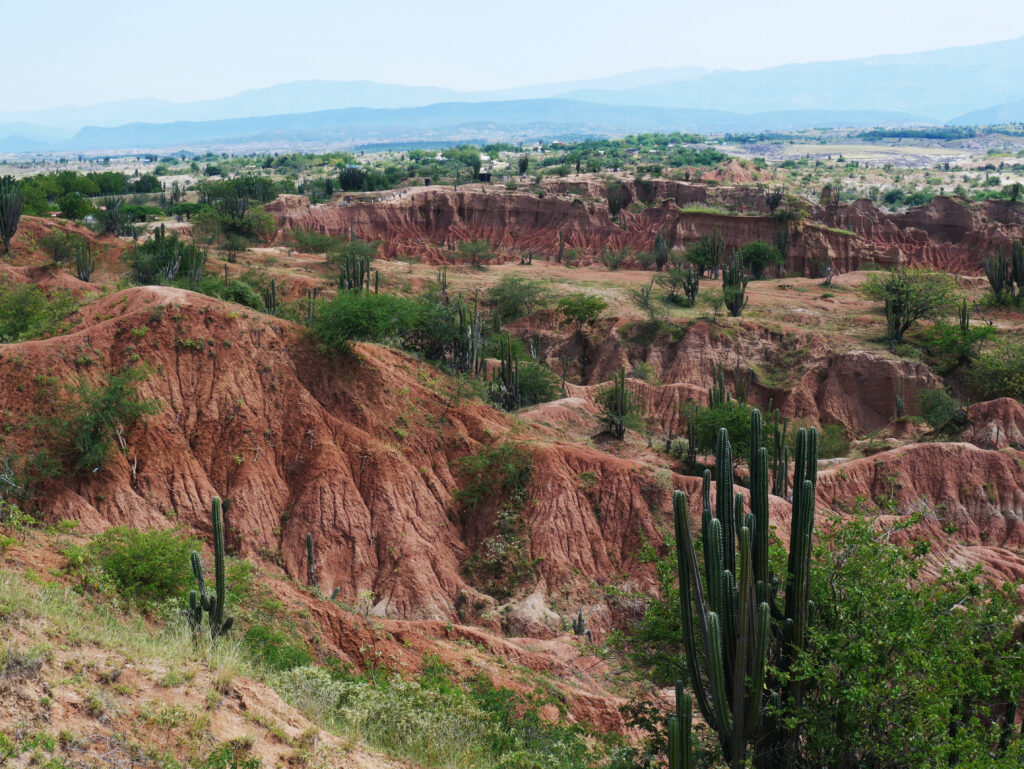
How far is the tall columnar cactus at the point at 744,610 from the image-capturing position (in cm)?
1180

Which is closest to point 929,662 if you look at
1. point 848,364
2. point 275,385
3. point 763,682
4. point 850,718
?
point 850,718

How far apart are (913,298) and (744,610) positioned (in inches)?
Answer: 1888

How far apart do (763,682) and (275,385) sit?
843 inches

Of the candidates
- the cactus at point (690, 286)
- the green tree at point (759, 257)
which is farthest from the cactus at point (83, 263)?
the green tree at point (759, 257)

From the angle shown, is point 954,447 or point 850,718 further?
point 954,447

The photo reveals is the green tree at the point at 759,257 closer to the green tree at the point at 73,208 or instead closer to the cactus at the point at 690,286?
the cactus at the point at 690,286

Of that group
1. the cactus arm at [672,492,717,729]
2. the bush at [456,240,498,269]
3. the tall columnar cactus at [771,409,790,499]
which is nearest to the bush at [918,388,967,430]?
the tall columnar cactus at [771,409,790,499]

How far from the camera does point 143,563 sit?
17234 mm

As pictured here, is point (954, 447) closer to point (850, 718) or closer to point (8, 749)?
point (850, 718)

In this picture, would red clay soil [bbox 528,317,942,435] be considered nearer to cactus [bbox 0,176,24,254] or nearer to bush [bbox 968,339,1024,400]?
bush [bbox 968,339,1024,400]

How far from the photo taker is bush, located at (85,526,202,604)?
16.9 metres

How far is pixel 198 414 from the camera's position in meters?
27.4

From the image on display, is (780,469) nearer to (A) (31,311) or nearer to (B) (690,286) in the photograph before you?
(A) (31,311)

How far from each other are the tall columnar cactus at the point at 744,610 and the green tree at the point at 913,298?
4369 cm
